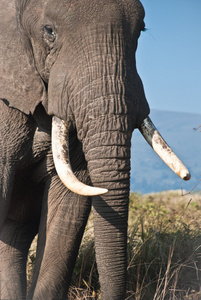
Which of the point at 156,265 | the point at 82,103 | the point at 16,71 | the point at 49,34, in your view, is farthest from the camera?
the point at 156,265

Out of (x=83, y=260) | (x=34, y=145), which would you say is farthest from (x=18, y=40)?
(x=83, y=260)

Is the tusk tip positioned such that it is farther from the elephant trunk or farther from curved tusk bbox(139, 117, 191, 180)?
the elephant trunk

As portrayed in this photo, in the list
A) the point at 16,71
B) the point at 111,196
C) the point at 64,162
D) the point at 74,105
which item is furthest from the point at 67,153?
the point at 16,71

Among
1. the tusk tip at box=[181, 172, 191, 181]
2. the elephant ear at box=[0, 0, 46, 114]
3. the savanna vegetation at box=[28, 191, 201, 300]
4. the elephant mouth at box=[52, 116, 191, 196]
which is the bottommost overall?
the savanna vegetation at box=[28, 191, 201, 300]

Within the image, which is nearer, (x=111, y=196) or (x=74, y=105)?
(x=111, y=196)

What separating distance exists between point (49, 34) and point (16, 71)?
42 centimetres

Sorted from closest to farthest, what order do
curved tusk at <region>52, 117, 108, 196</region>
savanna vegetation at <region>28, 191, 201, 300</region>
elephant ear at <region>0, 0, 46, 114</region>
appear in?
curved tusk at <region>52, 117, 108, 196</region> < elephant ear at <region>0, 0, 46, 114</region> < savanna vegetation at <region>28, 191, 201, 300</region>

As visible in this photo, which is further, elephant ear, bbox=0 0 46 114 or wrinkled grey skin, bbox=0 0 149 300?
elephant ear, bbox=0 0 46 114

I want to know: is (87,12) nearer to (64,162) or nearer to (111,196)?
(64,162)

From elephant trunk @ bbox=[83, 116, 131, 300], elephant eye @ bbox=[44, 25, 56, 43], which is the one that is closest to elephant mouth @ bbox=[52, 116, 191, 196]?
elephant trunk @ bbox=[83, 116, 131, 300]

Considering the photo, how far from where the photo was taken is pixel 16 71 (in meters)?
4.45

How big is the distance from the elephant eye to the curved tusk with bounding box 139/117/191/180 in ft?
2.91

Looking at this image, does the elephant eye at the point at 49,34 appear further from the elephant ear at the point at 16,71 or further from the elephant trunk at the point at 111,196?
the elephant trunk at the point at 111,196

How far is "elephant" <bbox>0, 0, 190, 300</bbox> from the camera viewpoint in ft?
13.0
